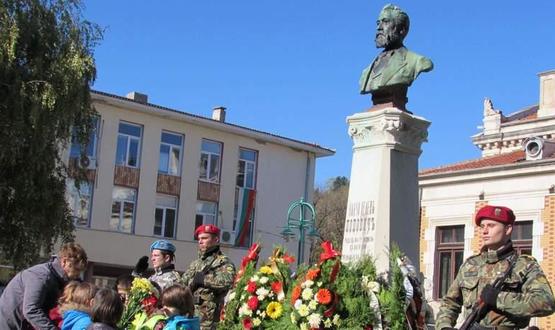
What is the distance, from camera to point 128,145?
36.4 m

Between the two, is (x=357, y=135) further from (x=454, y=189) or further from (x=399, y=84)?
(x=454, y=189)

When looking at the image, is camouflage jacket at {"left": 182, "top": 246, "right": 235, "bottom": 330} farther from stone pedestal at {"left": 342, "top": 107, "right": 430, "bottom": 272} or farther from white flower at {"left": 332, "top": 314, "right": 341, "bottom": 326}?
stone pedestal at {"left": 342, "top": 107, "right": 430, "bottom": 272}

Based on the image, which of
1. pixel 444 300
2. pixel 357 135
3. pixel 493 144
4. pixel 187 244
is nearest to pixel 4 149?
pixel 357 135

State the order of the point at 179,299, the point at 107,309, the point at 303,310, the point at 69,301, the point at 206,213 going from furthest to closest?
the point at 206,213 → the point at 303,310 → the point at 179,299 → the point at 69,301 → the point at 107,309

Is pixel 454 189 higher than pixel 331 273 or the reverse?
higher

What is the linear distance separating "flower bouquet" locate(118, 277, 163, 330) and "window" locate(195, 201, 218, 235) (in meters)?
30.6

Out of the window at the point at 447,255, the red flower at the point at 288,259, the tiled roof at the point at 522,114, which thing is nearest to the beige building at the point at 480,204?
the window at the point at 447,255

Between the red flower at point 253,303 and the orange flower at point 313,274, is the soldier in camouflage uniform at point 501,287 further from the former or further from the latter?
the red flower at point 253,303

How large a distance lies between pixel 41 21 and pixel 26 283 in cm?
1463

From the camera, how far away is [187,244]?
3766 cm

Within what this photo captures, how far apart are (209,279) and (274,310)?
80 centimetres

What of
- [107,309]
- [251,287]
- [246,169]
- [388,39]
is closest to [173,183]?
[246,169]

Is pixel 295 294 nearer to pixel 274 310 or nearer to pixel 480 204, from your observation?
pixel 274 310

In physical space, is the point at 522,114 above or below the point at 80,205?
above
